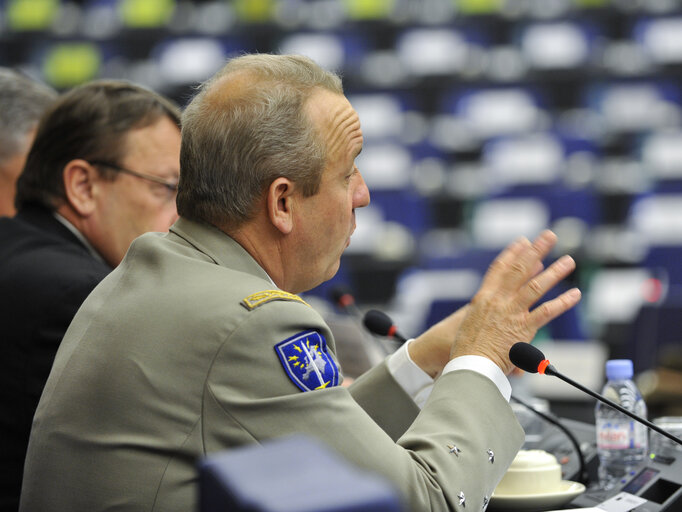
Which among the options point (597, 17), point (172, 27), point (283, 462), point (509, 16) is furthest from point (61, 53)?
point (283, 462)

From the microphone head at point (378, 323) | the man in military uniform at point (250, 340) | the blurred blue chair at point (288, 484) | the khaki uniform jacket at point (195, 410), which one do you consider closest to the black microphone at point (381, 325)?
the microphone head at point (378, 323)

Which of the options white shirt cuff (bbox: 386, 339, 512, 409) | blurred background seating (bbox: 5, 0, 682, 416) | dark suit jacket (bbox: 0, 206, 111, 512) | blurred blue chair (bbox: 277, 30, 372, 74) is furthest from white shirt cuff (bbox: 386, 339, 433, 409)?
blurred blue chair (bbox: 277, 30, 372, 74)

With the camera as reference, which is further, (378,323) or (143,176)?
(143,176)

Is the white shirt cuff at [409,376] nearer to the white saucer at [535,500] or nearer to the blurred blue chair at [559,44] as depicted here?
the white saucer at [535,500]

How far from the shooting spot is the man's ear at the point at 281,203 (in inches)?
44.6

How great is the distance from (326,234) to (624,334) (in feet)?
9.31

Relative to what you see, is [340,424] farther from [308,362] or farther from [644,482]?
[644,482]

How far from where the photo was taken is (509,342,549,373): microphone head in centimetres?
112

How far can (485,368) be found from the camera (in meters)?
1.12

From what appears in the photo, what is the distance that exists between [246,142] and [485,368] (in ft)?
1.31

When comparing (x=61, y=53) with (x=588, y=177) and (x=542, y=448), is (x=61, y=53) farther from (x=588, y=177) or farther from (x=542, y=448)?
(x=542, y=448)

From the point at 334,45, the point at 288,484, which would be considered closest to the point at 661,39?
the point at 334,45

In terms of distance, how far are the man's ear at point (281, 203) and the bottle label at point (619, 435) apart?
574 mm

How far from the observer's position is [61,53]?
7770 millimetres
